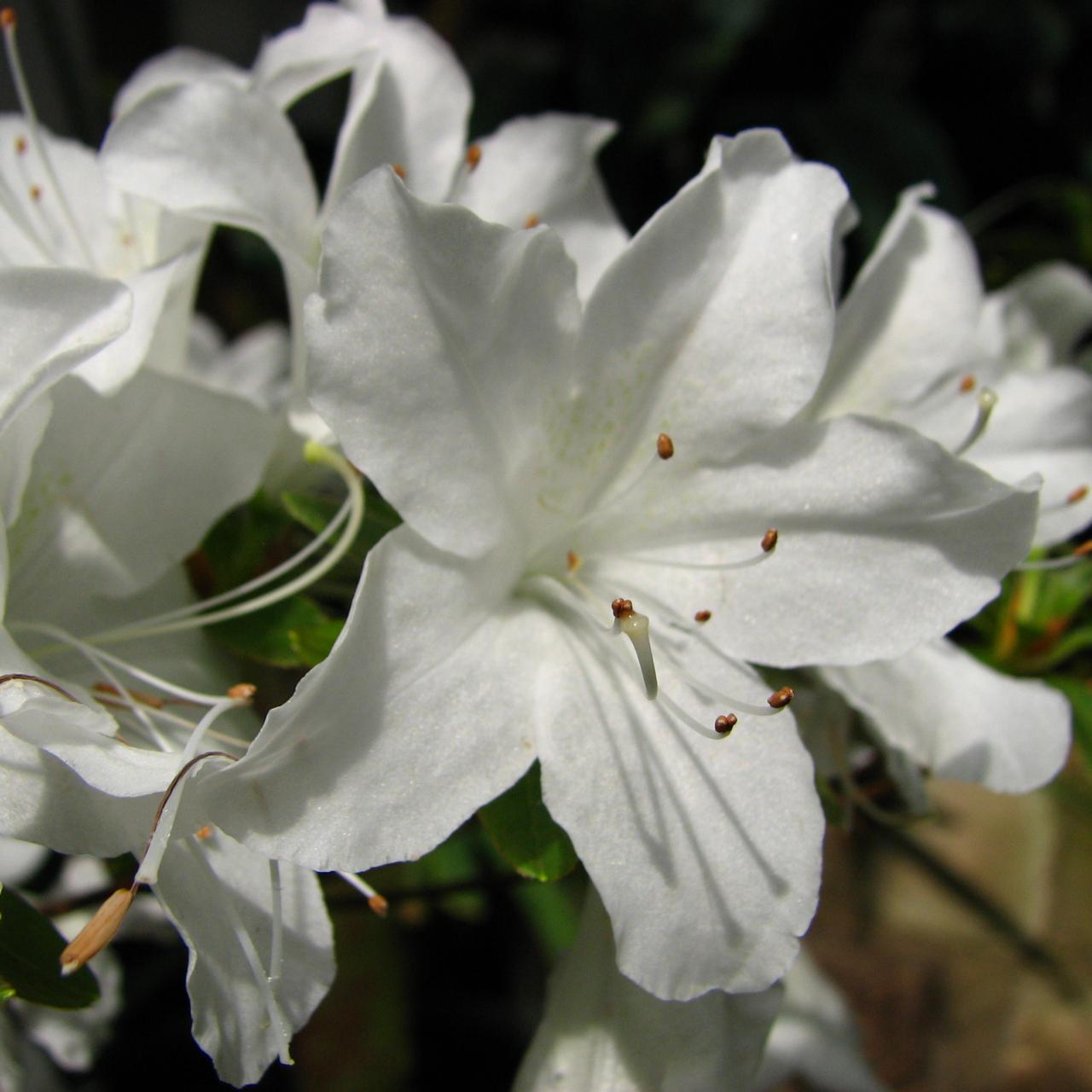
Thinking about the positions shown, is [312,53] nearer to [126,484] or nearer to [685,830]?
[126,484]

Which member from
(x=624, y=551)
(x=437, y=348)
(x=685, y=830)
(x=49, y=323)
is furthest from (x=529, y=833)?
(x=49, y=323)

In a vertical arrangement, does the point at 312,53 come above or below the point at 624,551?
above

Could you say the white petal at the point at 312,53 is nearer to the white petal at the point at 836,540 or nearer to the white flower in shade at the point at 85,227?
the white flower in shade at the point at 85,227

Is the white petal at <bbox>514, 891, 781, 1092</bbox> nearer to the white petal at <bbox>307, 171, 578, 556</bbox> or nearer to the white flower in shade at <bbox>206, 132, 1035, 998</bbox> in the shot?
the white flower in shade at <bbox>206, 132, 1035, 998</bbox>

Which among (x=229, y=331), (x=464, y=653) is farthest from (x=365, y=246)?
(x=229, y=331)

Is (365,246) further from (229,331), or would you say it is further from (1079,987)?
(1079,987)

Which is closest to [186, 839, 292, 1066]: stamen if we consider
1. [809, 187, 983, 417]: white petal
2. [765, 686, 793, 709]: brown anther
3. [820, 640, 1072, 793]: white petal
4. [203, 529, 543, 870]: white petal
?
[203, 529, 543, 870]: white petal

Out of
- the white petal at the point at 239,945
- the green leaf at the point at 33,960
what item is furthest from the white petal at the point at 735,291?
the green leaf at the point at 33,960
